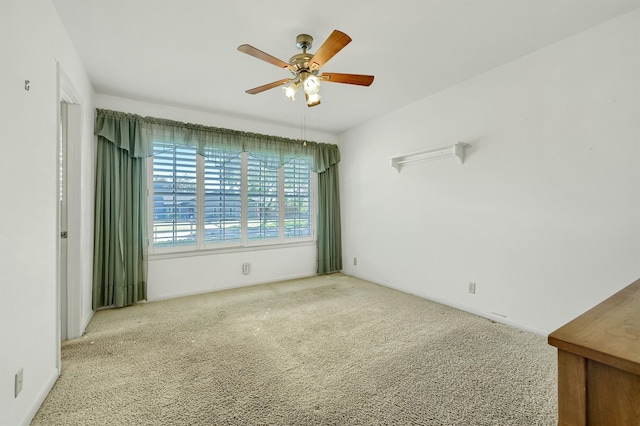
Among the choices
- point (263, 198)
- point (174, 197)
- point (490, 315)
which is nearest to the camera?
point (490, 315)

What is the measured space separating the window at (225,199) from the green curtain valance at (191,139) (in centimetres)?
10

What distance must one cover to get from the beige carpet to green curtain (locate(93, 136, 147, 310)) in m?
0.28

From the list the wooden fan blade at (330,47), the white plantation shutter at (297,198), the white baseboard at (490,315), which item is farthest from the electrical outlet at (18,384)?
the white baseboard at (490,315)

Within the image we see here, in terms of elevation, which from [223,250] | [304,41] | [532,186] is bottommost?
[223,250]

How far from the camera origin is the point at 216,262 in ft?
12.9

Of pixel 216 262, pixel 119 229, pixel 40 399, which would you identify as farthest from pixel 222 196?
pixel 40 399

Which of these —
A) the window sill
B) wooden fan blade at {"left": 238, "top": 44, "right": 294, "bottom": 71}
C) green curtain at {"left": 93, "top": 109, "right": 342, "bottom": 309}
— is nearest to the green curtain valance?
green curtain at {"left": 93, "top": 109, "right": 342, "bottom": 309}

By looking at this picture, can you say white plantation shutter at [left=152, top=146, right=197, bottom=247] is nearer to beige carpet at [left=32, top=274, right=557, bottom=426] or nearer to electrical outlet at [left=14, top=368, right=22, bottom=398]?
beige carpet at [left=32, top=274, right=557, bottom=426]

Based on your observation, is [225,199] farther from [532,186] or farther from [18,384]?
[532,186]

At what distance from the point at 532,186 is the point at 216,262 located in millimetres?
3783

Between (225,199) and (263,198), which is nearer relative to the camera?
(225,199)

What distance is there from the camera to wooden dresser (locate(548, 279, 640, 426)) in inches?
23.7

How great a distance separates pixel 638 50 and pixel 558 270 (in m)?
1.72

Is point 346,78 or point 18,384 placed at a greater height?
point 346,78
